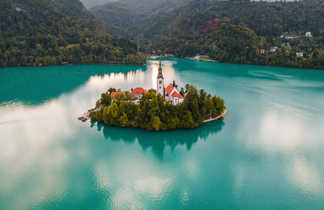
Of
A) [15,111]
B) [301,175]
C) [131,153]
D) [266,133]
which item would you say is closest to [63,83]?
[15,111]

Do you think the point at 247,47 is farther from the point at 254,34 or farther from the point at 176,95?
the point at 176,95

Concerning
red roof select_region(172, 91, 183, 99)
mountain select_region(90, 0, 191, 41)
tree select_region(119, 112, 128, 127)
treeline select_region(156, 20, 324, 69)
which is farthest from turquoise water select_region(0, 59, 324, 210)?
mountain select_region(90, 0, 191, 41)

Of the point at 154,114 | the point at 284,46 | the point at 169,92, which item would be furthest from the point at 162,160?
the point at 284,46

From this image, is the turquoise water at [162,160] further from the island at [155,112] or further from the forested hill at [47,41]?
the forested hill at [47,41]

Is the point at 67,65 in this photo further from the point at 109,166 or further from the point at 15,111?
the point at 109,166

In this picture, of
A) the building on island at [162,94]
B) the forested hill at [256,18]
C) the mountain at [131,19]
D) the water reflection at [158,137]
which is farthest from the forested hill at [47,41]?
the mountain at [131,19]
